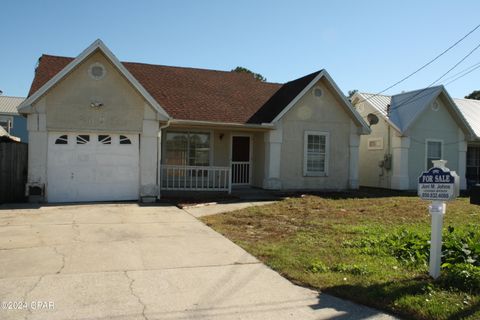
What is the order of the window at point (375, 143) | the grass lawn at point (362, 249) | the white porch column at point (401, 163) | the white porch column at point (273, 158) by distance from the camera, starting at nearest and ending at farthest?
the grass lawn at point (362, 249) < the white porch column at point (273, 158) < the white porch column at point (401, 163) < the window at point (375, 143)

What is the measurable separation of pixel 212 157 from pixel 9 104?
117 feet

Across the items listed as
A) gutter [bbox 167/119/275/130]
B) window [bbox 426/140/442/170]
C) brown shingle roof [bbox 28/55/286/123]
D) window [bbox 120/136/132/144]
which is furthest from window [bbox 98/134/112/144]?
window [bbox 426/140/442/170]

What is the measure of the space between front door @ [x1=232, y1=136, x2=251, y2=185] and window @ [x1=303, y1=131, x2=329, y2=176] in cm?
259

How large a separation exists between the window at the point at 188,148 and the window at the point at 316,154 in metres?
4.10

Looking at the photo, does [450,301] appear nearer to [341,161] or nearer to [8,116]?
[341,161]

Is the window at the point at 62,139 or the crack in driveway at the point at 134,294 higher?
the window at the point at 62,139

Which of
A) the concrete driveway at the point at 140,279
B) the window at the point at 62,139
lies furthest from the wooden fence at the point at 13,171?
the concrete driveway at the point at 140,279

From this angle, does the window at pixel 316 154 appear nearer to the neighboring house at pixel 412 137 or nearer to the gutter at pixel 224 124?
the gutter at pixel 224 124

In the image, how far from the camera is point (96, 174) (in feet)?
46.8

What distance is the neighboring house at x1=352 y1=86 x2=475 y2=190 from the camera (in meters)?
20.4

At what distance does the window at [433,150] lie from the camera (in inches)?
830

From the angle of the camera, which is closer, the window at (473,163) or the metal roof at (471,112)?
the metal roof at (471,112)

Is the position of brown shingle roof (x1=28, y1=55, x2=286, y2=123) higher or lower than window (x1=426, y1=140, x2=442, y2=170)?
higher

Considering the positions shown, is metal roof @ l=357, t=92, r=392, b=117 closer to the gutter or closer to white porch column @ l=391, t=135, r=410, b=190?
white porch column @ l=391, t=135, r=410, b=190
